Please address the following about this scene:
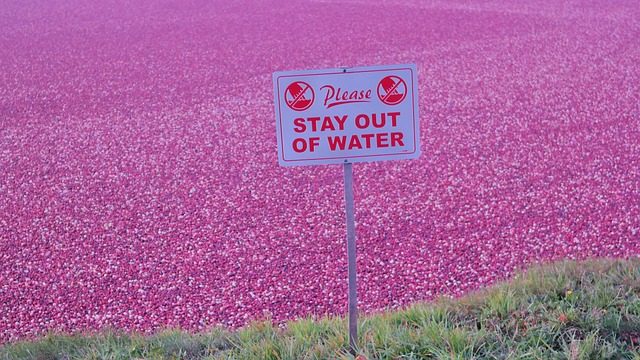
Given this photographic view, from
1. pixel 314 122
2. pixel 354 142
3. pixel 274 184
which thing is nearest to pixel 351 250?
pixel 354 142

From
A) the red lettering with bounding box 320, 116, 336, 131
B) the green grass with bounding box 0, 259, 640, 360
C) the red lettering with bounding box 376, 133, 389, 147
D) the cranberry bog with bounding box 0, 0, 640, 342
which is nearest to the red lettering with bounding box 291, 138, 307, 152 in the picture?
the red lettering with bounding box 320, 116, 336, 131

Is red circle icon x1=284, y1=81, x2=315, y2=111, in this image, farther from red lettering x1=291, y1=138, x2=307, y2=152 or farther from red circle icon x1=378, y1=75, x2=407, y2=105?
red circle icon x1=378, y1=75, x2=407, y2=105

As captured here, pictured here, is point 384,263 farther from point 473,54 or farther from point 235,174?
point 473,54

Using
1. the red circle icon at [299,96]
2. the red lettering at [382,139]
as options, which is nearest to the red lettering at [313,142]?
the red circle icon at [299,96]

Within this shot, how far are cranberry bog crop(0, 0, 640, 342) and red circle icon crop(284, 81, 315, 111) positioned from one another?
1697mm

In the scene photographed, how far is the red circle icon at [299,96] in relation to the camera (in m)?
2.96

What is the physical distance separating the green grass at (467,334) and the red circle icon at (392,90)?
44.3 inches

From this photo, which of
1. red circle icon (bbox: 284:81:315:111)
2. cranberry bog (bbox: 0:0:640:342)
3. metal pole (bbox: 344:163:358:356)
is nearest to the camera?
red circle icon (bbox: 284:81:315:111)

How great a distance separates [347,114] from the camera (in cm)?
301

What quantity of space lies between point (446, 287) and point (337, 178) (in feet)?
7.26

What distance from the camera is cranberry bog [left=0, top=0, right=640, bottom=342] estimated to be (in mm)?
4547

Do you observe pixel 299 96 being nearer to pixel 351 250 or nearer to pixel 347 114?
pixel 347 114

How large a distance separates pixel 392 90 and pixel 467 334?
47.8 inches

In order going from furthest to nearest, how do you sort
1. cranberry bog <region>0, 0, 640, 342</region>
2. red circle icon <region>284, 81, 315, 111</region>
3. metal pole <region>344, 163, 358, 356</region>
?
1. cranberry bog <region>0, 0, 640, 342</region>
2. metal pole <region>344, 163, 358, 356</region>
3. red circle icon <region>284, 81, 315, 111</region>
